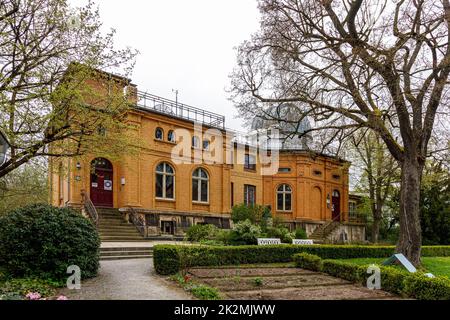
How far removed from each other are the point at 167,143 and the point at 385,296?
18.7 metres

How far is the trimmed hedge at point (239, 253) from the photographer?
13.1 metres

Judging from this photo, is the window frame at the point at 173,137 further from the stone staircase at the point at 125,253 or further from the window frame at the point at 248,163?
the stone staircase at the point at 125,253

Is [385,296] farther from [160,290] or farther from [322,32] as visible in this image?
[322,32]

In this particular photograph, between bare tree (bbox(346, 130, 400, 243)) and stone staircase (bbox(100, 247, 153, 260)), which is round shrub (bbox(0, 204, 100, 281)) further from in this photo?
bare tree (bbox(346, 130, 400, 243))

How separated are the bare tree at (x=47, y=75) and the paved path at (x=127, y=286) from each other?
14.8ft

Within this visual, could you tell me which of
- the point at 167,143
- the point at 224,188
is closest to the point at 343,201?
the point at 224,188

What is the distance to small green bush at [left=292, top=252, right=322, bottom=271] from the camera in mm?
15421

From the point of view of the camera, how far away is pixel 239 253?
666 inches

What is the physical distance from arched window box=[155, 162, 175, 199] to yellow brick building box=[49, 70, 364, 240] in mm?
32

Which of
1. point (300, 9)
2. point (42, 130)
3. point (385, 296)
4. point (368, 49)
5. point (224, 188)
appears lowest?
point (385, 296)

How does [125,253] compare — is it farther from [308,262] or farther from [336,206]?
[336,206]

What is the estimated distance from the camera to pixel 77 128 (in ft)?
48.3

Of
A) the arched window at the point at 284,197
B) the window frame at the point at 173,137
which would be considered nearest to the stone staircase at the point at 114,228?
the window frame at the point at 173,137


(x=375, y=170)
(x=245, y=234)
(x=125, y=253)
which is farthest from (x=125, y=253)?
(x=375, y=170)
